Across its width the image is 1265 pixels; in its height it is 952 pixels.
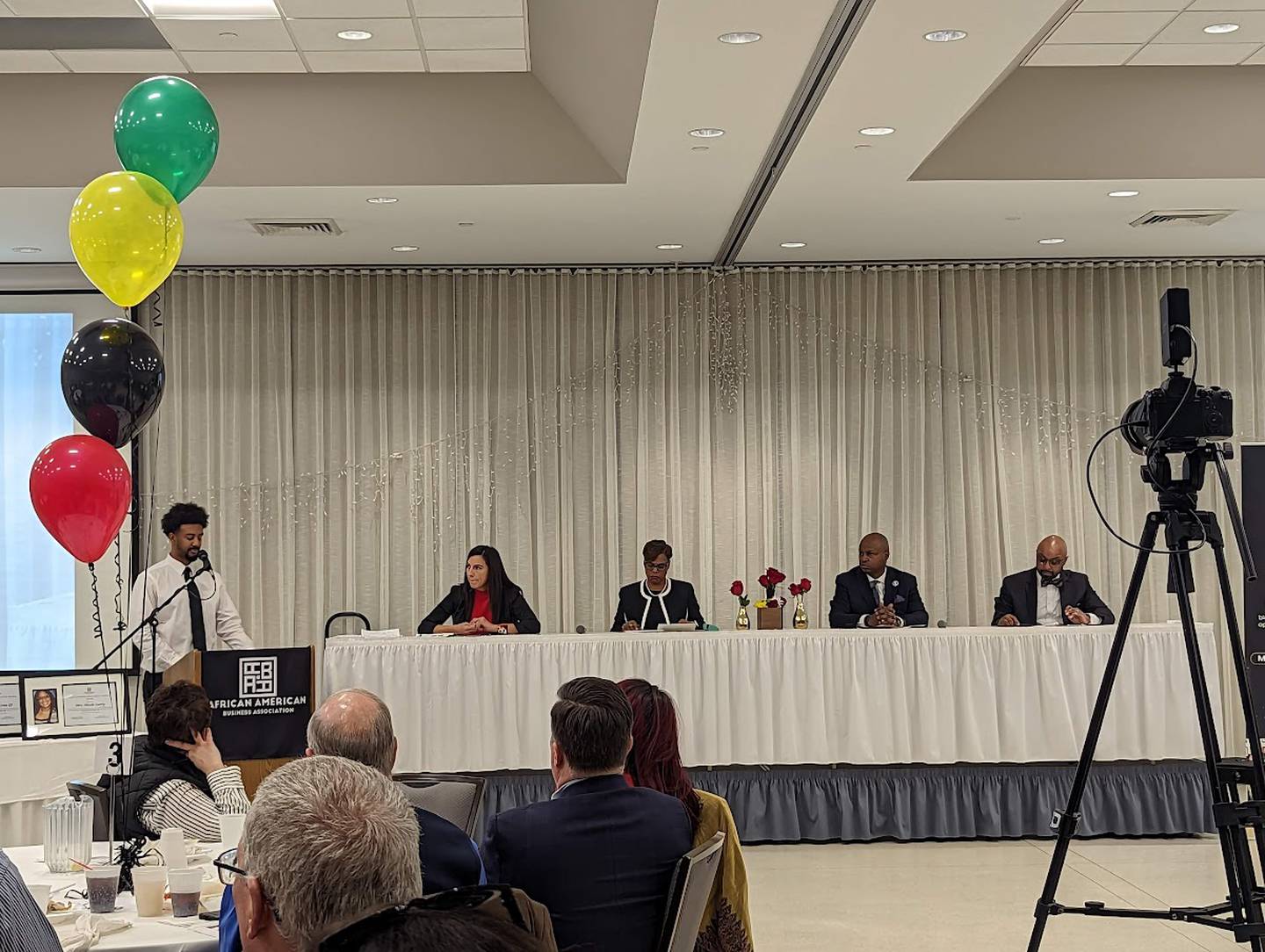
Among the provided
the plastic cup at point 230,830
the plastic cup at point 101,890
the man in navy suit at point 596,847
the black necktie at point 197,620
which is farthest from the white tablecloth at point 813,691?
the man in navy suit at point 596,847

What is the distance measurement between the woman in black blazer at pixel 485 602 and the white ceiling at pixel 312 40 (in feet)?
8.47

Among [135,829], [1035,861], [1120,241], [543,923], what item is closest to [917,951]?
[1035,861]

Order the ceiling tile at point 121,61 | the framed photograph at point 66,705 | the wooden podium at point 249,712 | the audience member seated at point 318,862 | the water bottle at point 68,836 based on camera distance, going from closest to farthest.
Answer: the audience member seated at point 318,862 → the water bottle at point 68,836 → the framed photograph at point 66,705 → the ceiling tile at point 121,61 → the wooden podium at point 249,712

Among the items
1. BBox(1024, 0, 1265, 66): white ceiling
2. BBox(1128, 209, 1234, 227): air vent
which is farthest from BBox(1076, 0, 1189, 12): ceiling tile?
BBox(1128, 209, 1234, 227): air vent

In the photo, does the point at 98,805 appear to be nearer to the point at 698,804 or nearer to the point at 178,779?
the point at 178,779

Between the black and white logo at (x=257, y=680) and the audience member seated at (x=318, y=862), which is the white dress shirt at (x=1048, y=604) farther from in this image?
the audience member seated at (x=318, y=862)

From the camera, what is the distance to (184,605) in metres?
7.53

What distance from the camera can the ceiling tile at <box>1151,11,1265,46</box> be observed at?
5.80 metres

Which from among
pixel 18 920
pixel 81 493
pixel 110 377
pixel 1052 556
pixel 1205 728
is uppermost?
pixel 110 377

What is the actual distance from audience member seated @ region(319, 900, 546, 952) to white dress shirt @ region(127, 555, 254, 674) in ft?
21.1

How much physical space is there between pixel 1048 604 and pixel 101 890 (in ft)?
18.6

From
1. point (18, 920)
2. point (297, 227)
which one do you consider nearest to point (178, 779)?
point (18, 920)

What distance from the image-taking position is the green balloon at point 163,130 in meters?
4.10

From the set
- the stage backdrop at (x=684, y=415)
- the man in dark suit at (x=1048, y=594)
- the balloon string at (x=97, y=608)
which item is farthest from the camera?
the stage backdrop at (x=684, y=415)
